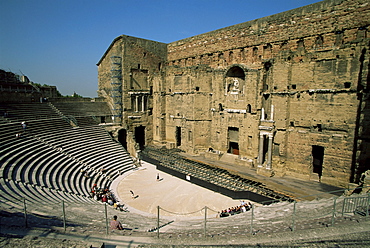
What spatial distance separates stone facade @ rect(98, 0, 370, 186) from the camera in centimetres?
1495

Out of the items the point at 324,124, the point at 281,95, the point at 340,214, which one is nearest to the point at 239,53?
the point at 281,95

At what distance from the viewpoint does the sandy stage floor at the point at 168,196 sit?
13555 millimetres

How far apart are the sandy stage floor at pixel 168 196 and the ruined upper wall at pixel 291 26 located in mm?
14222

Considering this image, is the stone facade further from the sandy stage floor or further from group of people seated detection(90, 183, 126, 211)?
group of people seated detection(90, 183, 126, 211)

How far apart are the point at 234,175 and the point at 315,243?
36.5ft

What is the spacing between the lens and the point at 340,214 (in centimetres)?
845

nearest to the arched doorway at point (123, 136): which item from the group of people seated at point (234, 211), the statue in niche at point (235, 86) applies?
the statue in niche at point (235, 86)

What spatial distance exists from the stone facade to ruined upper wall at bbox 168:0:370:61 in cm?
7

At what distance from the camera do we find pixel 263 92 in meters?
19.4

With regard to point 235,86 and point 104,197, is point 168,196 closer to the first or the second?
point 104,197

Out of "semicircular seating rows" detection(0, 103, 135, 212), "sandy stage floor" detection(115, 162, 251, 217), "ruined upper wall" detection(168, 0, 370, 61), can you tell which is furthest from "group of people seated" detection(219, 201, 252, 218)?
"ruined upper wall" detection(168, 0, 370, 61)

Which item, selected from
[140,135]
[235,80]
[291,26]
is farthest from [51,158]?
[291,26]

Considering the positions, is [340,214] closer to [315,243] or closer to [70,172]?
[315,243]

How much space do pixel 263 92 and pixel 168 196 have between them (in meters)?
11.8
